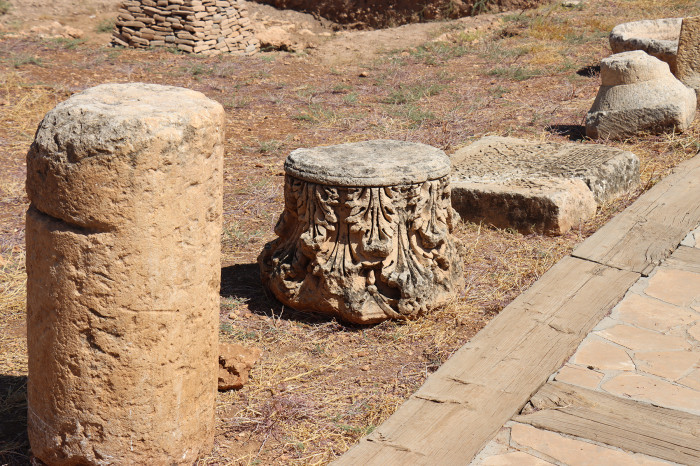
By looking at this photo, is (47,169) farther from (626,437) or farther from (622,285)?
(622,285)

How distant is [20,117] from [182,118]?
6.05 metres

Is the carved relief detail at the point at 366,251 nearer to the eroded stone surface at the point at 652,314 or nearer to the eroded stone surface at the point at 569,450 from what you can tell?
the eroded stone surface at the point at 652,314

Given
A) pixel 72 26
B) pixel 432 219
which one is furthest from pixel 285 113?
pixel 72 26

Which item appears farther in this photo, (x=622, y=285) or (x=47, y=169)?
(x=622, y=285)

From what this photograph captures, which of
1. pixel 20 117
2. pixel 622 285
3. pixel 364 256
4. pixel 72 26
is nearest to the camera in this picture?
pixel 364 256

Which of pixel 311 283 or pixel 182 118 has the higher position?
pixel 182 118

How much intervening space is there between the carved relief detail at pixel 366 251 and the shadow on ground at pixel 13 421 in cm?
143

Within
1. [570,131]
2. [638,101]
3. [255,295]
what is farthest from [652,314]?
[570,131]

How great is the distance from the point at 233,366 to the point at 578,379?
1.59 metres

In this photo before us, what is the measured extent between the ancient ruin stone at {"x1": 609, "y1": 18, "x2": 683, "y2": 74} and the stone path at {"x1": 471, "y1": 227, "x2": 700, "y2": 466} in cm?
465

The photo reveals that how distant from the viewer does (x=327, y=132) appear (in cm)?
805

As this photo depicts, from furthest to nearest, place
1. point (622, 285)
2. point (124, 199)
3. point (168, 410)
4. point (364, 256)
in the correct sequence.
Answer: point (622, 285) < point (364, 256) < point (168, 410) < point (124, 199)

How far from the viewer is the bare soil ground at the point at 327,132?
3.62 m

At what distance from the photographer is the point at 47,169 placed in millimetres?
2615
